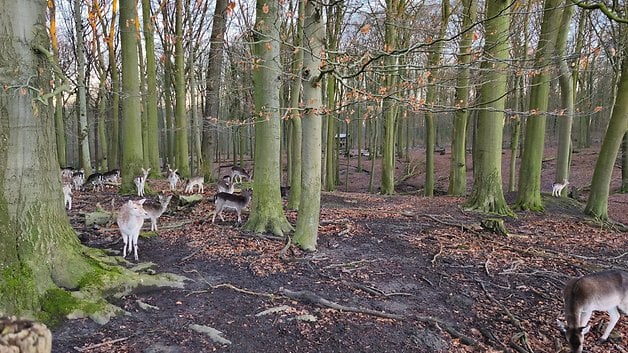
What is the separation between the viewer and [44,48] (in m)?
4.44

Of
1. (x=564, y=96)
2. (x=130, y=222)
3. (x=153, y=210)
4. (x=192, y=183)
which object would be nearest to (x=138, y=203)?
(x=130, y=222)

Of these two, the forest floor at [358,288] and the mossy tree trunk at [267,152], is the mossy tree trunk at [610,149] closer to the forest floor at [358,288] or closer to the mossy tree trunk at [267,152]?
the forest floor at [358,288]

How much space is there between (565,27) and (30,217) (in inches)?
552

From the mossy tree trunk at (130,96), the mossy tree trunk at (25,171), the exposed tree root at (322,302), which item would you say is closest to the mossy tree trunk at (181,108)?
the mossy tree trunk at (130,96)

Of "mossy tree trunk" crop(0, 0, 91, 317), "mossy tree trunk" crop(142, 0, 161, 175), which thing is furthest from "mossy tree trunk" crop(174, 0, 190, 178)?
"mossy tree trunk" crop(0, 0, 91, 317)

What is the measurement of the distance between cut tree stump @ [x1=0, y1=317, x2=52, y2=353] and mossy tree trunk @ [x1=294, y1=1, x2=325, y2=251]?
16.1 feet

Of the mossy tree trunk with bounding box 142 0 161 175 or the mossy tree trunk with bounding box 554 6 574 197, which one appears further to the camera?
the mossy tree trunk with bounding box 142 0 161 175

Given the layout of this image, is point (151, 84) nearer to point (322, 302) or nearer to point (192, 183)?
point (192, 183)

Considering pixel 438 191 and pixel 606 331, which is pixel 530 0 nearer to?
pixel 438 191

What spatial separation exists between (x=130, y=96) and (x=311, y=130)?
7.74 meters

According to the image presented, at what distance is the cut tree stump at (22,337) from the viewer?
5.12ft

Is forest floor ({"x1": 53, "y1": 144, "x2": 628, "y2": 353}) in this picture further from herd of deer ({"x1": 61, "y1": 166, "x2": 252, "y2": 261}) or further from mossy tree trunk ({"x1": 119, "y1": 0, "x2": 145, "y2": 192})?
mossy tree trunk ({"x1": 119, "y1": 0, "x2": 145, "y2": 192})

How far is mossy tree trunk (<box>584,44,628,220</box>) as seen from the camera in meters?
11.1

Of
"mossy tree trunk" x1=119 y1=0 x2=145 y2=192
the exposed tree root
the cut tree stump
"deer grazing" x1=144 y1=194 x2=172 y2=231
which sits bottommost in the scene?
the exposed tree root
